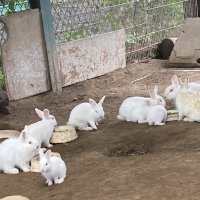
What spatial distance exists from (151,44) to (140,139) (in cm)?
604

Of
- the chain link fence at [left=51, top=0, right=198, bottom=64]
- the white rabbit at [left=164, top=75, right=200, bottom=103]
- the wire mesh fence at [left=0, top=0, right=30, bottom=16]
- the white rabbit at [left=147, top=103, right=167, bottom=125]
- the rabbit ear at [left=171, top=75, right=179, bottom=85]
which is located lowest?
the white rabbit at [left=147, top=103, right=167, bottom=125]

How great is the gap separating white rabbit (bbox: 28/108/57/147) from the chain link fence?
12.2 ft

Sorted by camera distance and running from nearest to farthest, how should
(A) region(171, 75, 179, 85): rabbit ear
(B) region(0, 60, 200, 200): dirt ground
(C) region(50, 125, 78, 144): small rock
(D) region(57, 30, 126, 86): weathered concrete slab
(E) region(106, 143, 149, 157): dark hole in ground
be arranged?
(B) region(0, 60, 200, 200): dirt ground → (E) region(106, 143, 149, 157): dark hole in ground → (C) region(50, 125, 78, 144): small rock → (A) region(171, 75, 179, 85): rabbit ear → (D) region(57, 30, 126, 86): weathered concrete slab

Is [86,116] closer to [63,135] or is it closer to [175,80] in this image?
[63,135]

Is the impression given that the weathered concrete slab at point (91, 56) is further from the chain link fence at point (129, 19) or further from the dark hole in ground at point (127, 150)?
the dark hole in ground at point (127, 150)

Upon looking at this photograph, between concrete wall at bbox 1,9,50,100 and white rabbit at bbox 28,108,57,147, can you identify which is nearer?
white rabbit at bbox 28,108,57,147

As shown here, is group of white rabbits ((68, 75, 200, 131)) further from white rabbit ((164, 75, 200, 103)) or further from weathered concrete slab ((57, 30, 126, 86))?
weathered concrete slab ((57, 30, 126, 86))

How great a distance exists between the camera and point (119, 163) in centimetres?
509

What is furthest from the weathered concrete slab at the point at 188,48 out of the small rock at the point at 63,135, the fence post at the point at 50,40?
the small rock at the point at 63,135

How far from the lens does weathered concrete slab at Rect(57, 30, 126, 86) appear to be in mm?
9547

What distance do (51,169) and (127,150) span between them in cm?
132

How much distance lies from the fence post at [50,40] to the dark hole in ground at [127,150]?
3.69m

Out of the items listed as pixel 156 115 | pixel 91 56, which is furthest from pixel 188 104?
pixel 91 56

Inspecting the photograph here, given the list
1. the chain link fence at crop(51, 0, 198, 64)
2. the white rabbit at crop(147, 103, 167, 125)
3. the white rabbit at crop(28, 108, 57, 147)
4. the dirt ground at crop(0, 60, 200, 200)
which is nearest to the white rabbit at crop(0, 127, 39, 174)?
the dirt ground at crop(0, 60, 200, 200)
